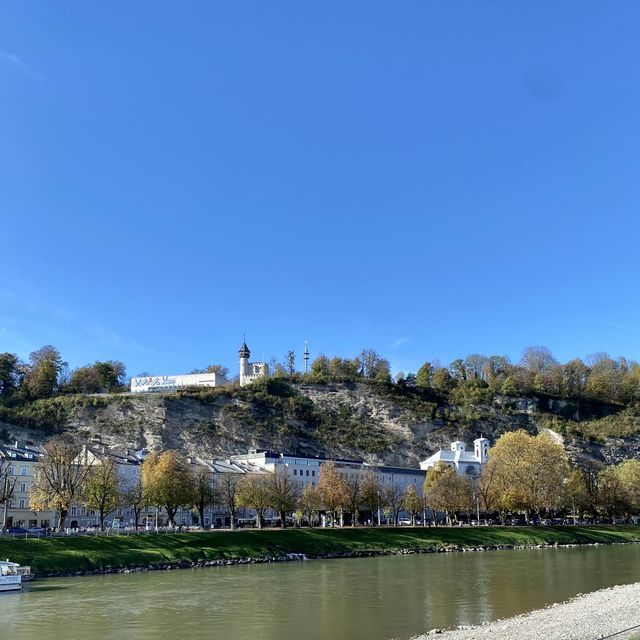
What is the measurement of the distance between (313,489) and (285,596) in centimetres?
4917

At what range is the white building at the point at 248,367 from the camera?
538 ft

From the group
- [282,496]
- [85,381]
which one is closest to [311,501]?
[282,496]

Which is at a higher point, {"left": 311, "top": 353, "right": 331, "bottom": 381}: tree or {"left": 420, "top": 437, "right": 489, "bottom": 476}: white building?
{"left": 311, "top": 353, "right": 331, "bottom": 381}: tree

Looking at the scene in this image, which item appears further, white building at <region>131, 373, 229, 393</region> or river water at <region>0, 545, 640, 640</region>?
white building at <region>131, 373, 229, 393</region>

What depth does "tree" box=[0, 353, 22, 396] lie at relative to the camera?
137 metres

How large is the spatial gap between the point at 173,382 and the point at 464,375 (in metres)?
79.4

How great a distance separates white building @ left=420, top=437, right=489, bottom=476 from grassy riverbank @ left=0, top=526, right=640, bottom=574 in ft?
140

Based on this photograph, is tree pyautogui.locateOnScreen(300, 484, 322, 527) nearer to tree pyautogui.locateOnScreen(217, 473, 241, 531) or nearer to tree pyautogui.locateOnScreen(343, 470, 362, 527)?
tree pyautogui.locateOnScreen(343, 470, 362, 527)

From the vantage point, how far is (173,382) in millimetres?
152000

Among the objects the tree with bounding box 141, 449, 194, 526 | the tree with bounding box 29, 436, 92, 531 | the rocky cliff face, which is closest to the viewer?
the tree with bounding box 29, 436, 92, 531

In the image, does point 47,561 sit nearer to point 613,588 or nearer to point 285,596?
point 285,596

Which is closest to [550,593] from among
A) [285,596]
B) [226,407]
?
[285,596]

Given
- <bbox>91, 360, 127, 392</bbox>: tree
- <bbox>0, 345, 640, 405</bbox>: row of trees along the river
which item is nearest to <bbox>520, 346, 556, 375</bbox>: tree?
<bbox>0, 345, 640, 405</bbox>: row of trees along the river

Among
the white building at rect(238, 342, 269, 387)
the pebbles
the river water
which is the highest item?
the white building at rect(238, 342, 269, 387)
